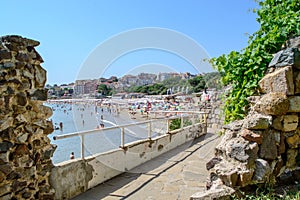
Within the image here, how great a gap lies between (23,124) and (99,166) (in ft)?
4.98

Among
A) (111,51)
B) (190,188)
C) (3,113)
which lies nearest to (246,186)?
(190,188)

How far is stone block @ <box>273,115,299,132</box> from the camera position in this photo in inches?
98.5

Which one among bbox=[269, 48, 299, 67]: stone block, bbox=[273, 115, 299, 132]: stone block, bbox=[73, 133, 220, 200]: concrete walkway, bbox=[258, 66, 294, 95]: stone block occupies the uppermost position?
bbox=[269, 48, 299, 67]: stone block

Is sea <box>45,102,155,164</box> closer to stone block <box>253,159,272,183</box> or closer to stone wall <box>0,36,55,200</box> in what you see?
stone wall <box>0,36,55,200</box>

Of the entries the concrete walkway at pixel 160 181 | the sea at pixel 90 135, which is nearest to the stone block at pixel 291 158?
the concrete walkway at pixel 160 181

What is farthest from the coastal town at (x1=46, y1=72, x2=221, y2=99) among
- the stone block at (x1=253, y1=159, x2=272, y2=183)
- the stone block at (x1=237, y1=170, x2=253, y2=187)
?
the stone block at (x1=237, y1=170, x2=253, y2=187)

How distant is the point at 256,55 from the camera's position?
2.96 m

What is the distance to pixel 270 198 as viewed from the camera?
83.7 inches

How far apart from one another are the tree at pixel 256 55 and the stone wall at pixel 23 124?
2.39 metres

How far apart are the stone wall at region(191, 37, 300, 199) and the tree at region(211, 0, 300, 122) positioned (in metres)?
0.18

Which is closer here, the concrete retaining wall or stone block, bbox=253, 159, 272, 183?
stone block, bbox=253, 159, 272, 183

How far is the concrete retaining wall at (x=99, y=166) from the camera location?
9.97 ft

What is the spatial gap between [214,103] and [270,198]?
8.70 metres

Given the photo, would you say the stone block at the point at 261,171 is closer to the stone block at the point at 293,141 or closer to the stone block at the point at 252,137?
the stone block at the point at 252,137
